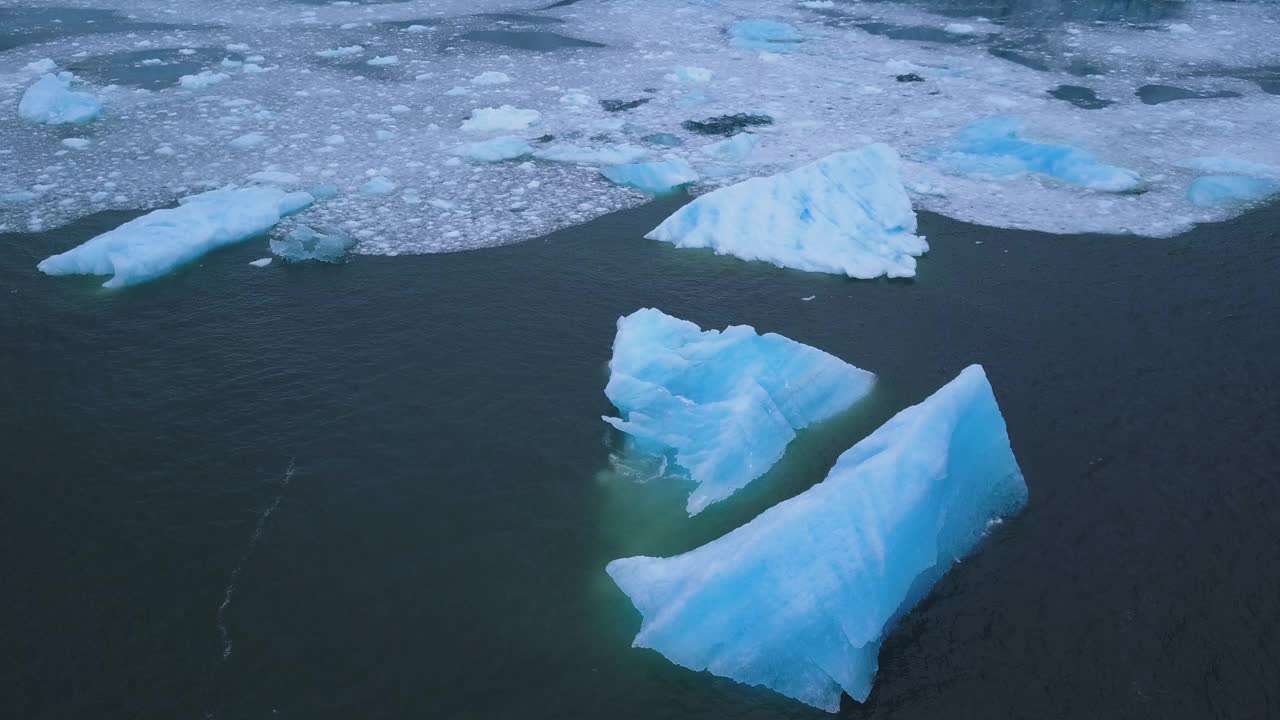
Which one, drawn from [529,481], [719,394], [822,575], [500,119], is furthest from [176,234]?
[822,575]

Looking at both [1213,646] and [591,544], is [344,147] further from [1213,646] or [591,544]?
[1213,646]

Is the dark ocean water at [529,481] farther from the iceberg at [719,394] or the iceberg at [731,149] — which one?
the iceberg at [731,149]

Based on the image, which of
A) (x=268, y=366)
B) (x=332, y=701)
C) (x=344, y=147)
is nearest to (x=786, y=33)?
(x=344, y=147)

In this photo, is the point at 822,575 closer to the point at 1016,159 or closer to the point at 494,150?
the point at 494,150

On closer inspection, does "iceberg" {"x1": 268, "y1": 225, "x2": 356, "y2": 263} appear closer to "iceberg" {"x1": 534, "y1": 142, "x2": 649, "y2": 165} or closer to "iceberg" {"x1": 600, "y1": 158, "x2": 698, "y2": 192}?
"iceberg" {"x1": 534, "y1": 142, "x2": 649, "y2": 165}

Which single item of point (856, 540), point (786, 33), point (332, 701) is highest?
point (786, 33)

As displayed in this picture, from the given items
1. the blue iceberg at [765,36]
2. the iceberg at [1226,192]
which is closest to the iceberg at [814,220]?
the iceberg at [1226,192]

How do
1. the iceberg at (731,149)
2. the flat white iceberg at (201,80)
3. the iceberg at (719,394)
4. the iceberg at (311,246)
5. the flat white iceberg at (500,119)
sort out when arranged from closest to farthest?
the iceberg at (719,394)
the iceberg at (311,246)
the iceberg at (731,149)
the flat white iceberg at (500,119)
the flat white iceberg at (201,80)
